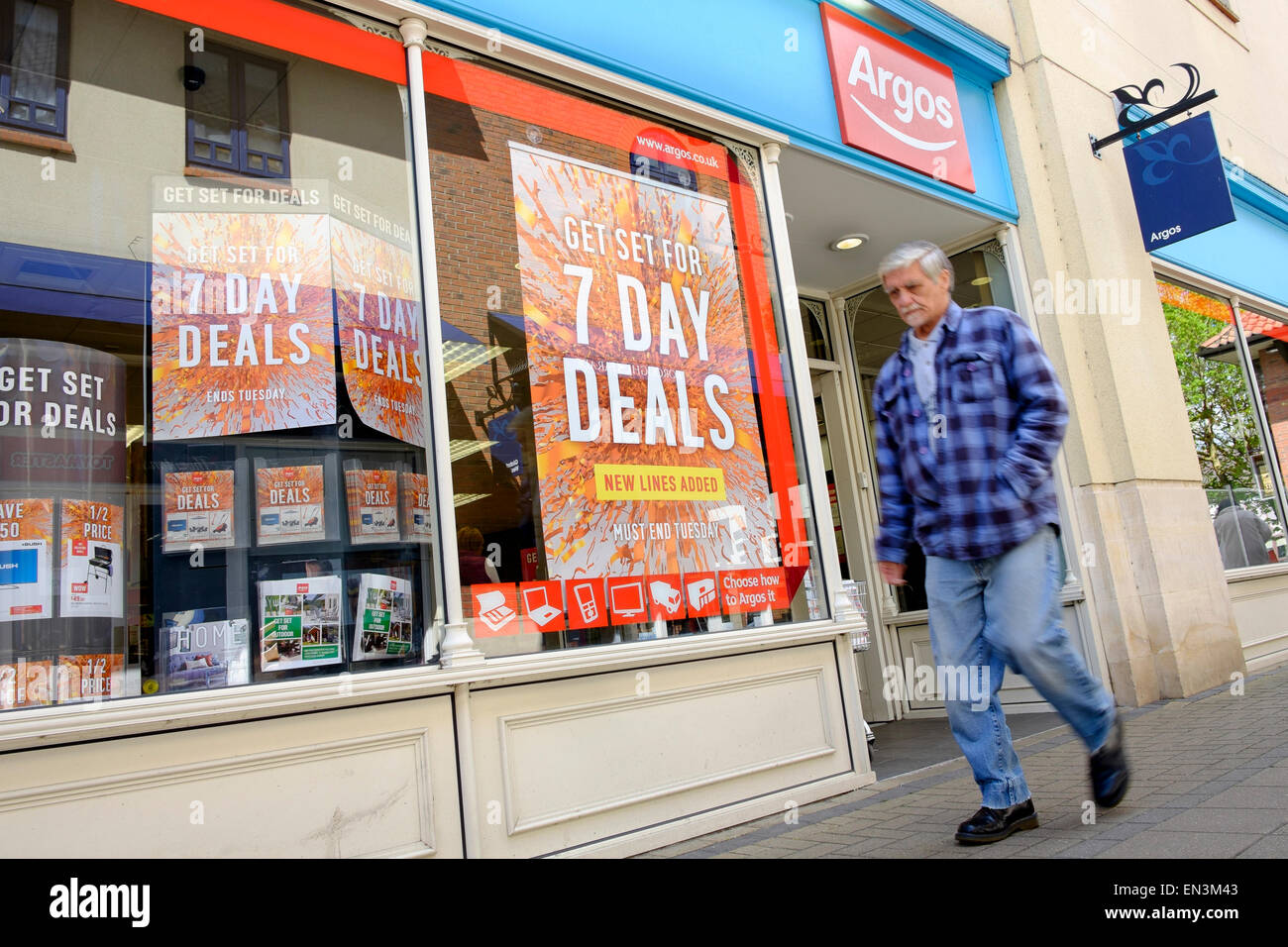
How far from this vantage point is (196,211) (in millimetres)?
3725

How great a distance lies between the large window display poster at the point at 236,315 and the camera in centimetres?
353

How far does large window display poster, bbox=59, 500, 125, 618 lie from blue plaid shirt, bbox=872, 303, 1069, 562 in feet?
8.92

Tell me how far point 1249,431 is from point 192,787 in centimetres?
986

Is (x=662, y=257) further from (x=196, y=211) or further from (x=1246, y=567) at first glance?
(x=1246, y=567)

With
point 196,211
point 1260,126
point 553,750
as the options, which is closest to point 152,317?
point 196,211

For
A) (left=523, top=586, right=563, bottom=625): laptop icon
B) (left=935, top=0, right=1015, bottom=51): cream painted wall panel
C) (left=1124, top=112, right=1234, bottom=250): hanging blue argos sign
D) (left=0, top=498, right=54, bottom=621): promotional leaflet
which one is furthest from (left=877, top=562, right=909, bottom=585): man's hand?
(left=1124, top=112, right=1234, bottom=250): hanging blue argos sign

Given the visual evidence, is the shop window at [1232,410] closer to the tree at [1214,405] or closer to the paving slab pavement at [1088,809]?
the tree at [1214,405]

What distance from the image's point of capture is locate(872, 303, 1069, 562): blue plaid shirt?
2.92 meters

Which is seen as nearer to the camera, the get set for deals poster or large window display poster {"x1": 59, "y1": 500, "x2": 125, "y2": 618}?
the get set for deals poster

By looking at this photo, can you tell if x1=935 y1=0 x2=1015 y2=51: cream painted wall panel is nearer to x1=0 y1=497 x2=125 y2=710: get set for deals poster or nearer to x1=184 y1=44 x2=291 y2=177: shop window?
x1=184 y1=44 x2=291 y2=177: shop window

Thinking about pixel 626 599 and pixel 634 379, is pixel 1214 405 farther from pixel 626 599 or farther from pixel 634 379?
pixel 626 599

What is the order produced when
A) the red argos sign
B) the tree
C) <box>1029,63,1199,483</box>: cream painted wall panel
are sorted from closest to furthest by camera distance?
1. the red argos sign
2. <box>1029,63,1199,483</box>: cream painted wall panel
3. the tree

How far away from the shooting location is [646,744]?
3.83 metres

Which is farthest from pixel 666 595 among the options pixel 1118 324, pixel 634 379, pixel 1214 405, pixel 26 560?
pixel 1214 405
